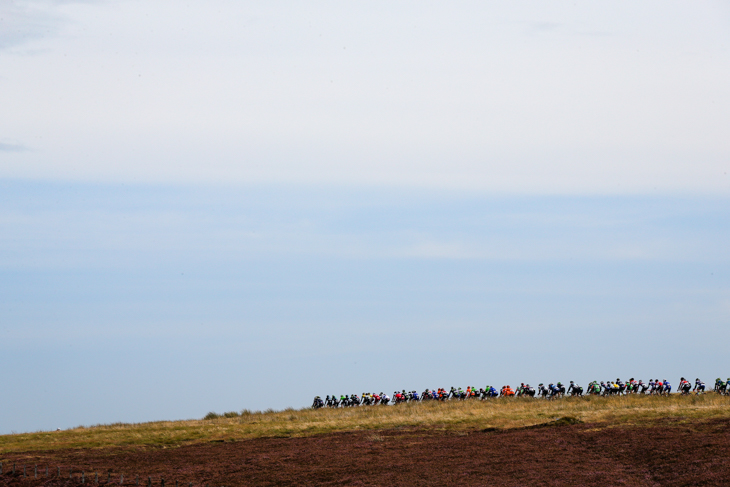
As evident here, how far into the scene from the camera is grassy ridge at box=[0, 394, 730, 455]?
44656 millimetres

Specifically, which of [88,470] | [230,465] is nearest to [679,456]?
[230,465]

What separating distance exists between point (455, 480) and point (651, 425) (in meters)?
14.8

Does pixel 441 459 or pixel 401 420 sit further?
pixel 401 420

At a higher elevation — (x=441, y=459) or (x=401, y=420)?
(x=401, y=420)

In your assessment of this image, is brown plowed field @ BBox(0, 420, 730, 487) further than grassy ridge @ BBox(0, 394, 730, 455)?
No

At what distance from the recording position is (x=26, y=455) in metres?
41.6

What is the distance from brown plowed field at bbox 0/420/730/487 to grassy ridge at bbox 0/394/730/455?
2.81 m

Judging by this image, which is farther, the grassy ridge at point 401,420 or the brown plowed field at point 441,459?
the grassy ridge at point 401,420

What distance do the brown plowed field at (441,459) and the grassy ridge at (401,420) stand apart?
2811 mm

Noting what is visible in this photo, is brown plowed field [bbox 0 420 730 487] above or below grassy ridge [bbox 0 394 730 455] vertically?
below

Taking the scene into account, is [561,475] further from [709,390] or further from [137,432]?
[709,390]

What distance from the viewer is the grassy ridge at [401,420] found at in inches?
1758

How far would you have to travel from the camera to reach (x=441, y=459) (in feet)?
114

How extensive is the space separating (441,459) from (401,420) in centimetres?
1557
